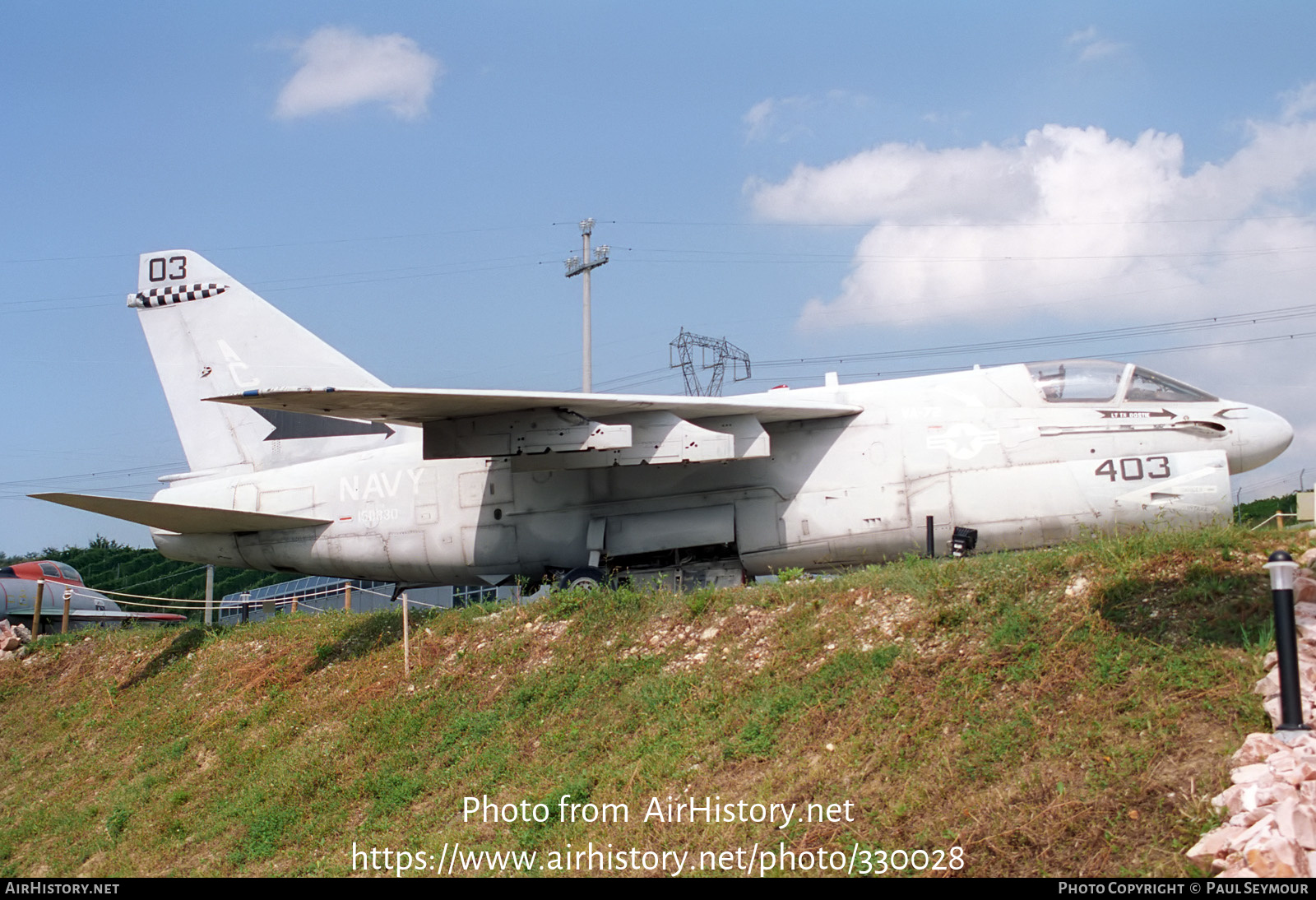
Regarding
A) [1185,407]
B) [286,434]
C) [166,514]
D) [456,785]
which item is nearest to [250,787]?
[456,785]

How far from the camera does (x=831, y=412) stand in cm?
1280

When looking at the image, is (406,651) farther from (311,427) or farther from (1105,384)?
(1105,384)

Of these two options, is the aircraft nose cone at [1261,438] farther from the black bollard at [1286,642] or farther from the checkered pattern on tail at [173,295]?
the checkered pattern on tail at [173,295]

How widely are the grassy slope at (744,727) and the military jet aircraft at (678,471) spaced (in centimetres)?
172

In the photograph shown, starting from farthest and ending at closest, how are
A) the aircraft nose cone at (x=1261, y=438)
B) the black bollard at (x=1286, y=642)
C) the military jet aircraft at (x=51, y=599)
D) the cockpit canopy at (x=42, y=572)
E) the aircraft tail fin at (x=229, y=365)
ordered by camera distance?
the cockpit canopy at (x=42, y=572), the military jet aircraft at (x=51, y=599), the aircraft tail fin at (x=229, y=365), the aircraft nose cone at (x=1261, y=438), the black bollard at (x=1286, y=642)

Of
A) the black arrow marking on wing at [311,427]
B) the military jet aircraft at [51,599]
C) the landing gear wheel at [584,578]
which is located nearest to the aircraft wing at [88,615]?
the military jet aircraft at [51,599]

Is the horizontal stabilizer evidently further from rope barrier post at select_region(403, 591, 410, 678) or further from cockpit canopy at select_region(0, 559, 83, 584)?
cockpit canopy at select_region(0, 559, 83, 584)

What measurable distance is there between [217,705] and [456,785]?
549cm

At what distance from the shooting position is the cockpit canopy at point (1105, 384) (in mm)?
11867

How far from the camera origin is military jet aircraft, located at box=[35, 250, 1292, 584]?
38.0 ft

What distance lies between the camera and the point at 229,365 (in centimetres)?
1558

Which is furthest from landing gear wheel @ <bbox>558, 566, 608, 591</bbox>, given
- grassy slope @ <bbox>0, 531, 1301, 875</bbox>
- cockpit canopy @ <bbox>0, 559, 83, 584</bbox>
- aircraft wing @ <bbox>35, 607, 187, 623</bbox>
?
cockpit canopy @ <bbox>0, 559, 83, 584</bbox>

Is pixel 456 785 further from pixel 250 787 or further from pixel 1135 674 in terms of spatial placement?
pixel 1135 674

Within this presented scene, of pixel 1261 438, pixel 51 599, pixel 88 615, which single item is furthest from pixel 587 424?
pixel 51 599
